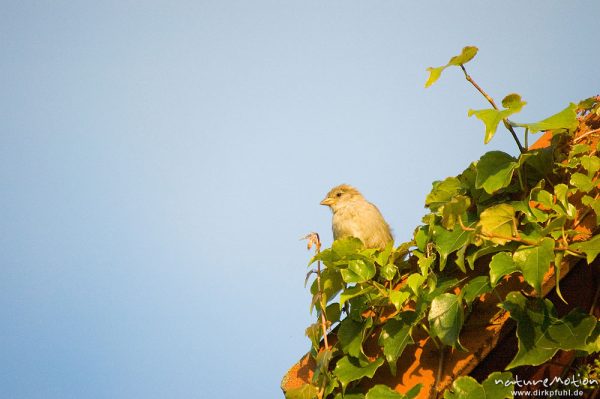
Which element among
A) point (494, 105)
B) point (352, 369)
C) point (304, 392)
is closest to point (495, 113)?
point (494, 105)

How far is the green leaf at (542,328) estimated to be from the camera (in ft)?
5.76

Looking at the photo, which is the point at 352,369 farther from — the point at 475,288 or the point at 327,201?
the point at 327,201

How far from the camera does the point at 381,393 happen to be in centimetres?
213

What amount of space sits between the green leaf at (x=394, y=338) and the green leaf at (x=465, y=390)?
0.76 ft

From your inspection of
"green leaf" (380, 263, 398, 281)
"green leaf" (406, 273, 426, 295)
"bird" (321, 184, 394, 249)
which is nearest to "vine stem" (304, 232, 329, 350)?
"green leaf" (380, 263, 398, 281)

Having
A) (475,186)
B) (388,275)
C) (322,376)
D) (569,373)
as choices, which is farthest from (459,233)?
(322,376)

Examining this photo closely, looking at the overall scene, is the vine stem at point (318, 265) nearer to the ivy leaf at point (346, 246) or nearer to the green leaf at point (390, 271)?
the ivy leaf at point (346, 246)

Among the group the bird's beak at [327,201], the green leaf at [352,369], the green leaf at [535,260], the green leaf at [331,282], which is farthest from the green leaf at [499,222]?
the bird's beak at [327,201]

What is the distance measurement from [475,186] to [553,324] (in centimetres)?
62

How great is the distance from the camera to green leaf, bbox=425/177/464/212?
8.11 feet

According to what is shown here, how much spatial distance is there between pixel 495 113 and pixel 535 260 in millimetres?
543

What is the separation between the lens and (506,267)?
1.85 metres

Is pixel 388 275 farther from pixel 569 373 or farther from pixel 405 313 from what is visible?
pixel 569 373

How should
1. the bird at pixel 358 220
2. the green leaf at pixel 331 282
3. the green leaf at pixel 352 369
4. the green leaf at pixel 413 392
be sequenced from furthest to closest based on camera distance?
1. the bird at pixel 358 220
2. the green leaf at pixel 331 282
3. the green leaf at pixel 352 369
4. the green leaf at pixel 413 392
